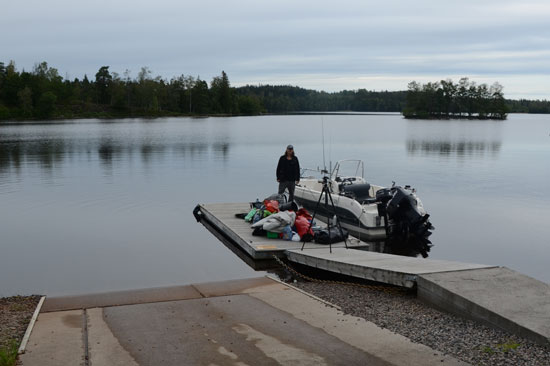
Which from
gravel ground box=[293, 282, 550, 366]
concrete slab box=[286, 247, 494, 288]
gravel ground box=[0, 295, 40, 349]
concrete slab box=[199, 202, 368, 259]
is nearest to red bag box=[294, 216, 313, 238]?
concrete slab box=[199, 202, 368, 259]

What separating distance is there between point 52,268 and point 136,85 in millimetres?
126408

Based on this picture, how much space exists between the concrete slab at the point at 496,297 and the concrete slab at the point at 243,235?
13.4 ft

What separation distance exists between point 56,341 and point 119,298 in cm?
212

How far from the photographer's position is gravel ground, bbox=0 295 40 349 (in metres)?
5.94

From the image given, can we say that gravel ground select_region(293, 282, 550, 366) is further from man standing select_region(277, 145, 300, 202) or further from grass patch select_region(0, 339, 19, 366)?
man standing select_region(277, 145, 300, 202)

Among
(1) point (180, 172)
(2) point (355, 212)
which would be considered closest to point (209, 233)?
(2) point (355, 212)

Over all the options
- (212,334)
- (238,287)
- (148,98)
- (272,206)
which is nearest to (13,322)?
(212,334)

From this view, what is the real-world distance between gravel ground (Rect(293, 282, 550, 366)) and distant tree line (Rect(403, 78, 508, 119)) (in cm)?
14930

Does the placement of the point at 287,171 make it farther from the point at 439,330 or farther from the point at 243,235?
the point at 439,330

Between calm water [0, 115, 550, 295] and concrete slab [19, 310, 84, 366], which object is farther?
calm water [0, 115, 550, 295]

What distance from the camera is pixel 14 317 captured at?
22.4ft

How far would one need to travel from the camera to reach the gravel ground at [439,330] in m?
5.23

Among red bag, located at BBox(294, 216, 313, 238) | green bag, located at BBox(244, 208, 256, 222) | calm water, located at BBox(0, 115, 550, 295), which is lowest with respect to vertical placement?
calm water, located at BBox(0, 115, 550, 295)

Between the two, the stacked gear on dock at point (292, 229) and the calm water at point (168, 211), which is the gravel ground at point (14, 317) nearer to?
the calm water at point (168, 211)
